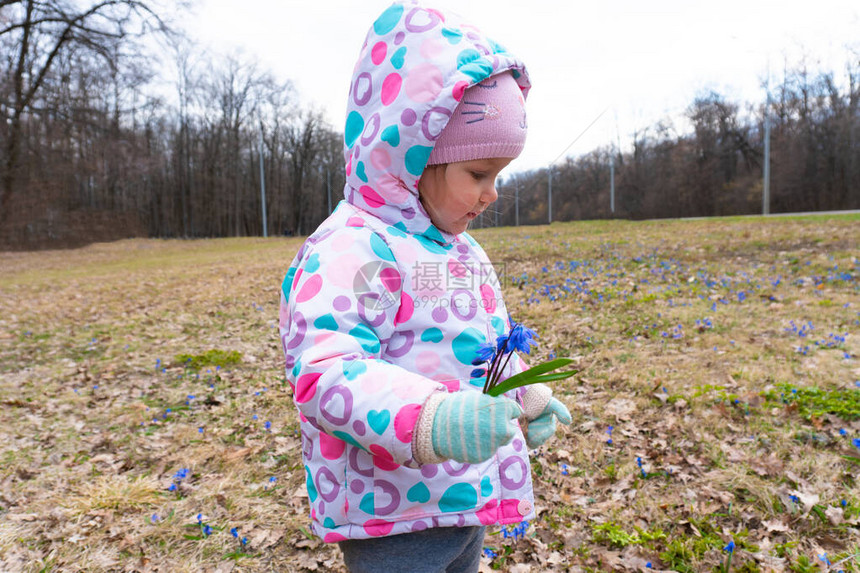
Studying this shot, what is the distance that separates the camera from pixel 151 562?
303 cm

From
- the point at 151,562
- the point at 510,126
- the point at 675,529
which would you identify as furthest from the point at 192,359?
the point at 510,126

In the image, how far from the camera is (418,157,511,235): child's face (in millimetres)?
1456

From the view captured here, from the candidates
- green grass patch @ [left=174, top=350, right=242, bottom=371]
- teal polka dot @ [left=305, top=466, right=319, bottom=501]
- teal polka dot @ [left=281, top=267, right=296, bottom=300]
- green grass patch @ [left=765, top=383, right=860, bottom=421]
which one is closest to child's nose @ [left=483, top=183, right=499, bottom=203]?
teal polka dot @ [left=281, top=267, right=296, bottom=300]

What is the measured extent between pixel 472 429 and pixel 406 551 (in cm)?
→ 60

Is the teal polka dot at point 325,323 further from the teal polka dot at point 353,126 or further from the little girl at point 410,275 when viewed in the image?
the teal polka dot at point 353,126

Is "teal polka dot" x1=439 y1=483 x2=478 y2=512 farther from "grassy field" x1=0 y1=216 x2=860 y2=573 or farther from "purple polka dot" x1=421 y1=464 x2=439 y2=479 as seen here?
"grassy field" x1=0 y1=216 x2=860 y2=573

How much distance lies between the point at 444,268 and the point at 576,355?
4471mm

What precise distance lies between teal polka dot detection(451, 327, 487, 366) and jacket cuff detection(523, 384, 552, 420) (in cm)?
32

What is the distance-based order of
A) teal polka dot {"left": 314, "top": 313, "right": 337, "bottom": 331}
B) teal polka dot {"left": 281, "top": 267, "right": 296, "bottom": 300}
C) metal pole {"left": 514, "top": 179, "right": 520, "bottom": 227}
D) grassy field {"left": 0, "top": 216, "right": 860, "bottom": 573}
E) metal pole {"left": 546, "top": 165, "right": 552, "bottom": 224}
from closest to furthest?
teal polka dot {"left": 314, "top": 313, "right": 337, "bottom": 331} → teal polka dot {"left": 281, "top": 267, "right": 296, "bottom": 300} → metal pole {"left": 514, "top": 179, "right": 520, "bottom": 227} → metal pole {"left": 546, "top": 165, "right": 552, "bottom": 224} → grassy field {"left": 0, "top": 216, "right": 860, "bottom": 573}

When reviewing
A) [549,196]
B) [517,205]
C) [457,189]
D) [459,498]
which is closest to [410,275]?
[457,189]

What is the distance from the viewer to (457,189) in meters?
1.46

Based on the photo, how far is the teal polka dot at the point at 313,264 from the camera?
4.10 feet

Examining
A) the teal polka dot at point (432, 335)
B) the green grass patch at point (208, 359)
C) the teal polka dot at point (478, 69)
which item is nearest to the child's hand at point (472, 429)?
the teal polka dot at point (432, 335)

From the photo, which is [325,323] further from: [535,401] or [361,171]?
[535,401]
